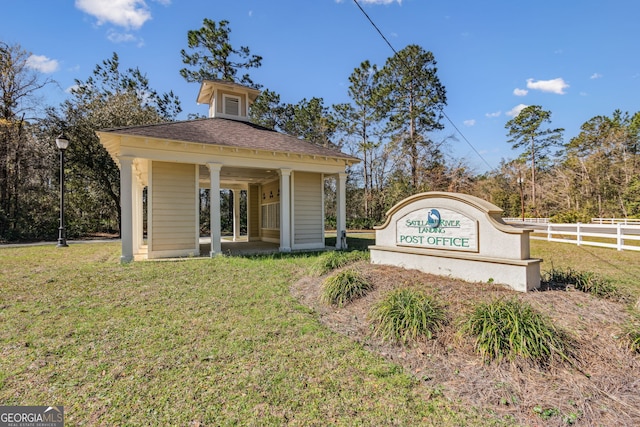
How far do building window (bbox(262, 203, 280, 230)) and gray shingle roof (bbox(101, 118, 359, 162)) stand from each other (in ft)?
9.24

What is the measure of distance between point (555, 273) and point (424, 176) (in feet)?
70.4

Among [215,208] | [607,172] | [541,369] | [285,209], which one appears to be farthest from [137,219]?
[607,172]

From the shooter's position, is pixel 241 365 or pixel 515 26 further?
pixel 515 26

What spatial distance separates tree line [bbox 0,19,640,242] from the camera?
17.1m

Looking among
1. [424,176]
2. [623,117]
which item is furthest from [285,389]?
[623,117]

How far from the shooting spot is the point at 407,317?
11.9ft

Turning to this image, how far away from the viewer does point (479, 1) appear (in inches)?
270

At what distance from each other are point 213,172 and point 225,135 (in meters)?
1.63

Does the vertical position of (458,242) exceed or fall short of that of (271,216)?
it falls short

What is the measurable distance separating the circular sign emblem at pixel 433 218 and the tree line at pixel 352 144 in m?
8.40

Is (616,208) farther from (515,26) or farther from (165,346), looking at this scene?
(165,346)

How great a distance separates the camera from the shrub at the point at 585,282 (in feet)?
14.9

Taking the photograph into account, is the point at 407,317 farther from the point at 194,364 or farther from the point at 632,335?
the point at 194,364

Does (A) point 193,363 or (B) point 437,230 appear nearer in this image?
(A) point 193,363
